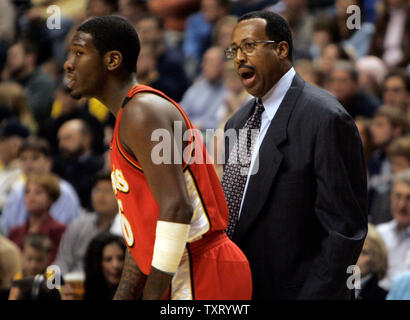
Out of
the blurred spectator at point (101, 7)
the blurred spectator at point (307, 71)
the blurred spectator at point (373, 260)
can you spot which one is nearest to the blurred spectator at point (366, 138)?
the blurred spectator at point (307, 71)

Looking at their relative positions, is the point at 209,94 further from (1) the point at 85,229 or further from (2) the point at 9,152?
(1) the point at 85,229

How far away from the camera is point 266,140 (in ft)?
9.32

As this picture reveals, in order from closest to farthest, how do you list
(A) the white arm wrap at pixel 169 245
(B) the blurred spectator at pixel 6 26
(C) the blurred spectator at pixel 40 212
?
1. (A) the white arm wrap at pixel 169 245
2. (C) the blurred spectator at pixel 40 212
3. (B) the blurred spectator at pixel 6 26

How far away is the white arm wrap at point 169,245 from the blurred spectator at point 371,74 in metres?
4.92

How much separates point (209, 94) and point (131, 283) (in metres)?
4.95

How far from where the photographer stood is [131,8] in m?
9.05

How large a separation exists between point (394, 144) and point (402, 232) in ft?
2.77

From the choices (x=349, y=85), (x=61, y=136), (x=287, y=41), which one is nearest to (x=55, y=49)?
(x=61, y=136)

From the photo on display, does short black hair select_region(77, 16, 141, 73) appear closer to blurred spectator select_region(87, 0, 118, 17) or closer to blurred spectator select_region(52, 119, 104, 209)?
blurred spectator select_region(52, 119, 104, 209)

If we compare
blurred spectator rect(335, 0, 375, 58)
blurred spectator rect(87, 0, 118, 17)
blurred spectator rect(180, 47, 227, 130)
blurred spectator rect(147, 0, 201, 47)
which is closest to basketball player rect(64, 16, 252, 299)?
blurred spectator rect(180, 47, 227, 130)

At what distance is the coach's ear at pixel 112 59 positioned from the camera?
100 inches

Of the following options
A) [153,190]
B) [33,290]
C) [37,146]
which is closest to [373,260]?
[33,290]

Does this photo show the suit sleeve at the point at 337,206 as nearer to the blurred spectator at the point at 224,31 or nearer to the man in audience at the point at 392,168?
the man in audience at the point at 392,168

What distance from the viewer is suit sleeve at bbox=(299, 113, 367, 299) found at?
2.61 meters
